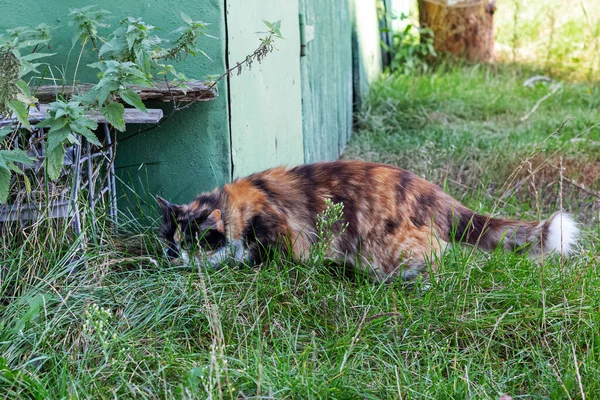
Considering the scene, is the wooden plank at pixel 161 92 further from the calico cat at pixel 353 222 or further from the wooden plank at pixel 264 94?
the calico cat at pixel 353 222

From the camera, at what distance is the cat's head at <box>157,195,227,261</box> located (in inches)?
135

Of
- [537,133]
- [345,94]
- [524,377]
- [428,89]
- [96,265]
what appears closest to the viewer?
[524,377]

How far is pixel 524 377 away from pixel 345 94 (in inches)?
199

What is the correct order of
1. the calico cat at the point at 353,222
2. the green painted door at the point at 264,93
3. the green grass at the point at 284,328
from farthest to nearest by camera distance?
the green painted door at the point at 264,93
the calico cat at the point at 353,222
the green grass at the point at 284,328

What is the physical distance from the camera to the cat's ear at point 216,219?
342cm

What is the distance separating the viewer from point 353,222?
373cm

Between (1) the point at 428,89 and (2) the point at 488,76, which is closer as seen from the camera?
(1) the point at 428,89

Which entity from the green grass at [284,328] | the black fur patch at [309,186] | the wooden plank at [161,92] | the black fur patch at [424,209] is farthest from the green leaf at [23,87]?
the black fur patch at [424,209]

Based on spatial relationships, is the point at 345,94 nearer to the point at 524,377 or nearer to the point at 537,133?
the point at 537,133

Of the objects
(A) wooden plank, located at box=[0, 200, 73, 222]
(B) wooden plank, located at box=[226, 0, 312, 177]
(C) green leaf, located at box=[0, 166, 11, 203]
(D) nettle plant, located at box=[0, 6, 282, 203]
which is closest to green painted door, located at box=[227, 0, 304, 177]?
(B) wooden plank, located at box=[226, 0, 312, 177]

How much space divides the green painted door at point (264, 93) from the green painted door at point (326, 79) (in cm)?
38

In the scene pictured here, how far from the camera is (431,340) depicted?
2.95m

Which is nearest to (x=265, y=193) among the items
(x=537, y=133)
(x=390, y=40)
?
(x=537, y=133)

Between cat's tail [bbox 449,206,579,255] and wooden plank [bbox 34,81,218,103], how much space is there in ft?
4.54
